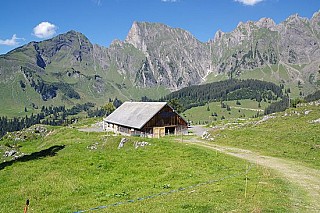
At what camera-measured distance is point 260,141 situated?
171 feet

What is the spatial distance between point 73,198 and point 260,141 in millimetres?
38305

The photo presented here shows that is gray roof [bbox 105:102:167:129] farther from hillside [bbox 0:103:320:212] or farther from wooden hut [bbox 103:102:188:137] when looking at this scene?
Result: hillside [bbox 0:103:320:212]

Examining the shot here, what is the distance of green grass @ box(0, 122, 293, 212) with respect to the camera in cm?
1931

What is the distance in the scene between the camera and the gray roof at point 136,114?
87.9 meters

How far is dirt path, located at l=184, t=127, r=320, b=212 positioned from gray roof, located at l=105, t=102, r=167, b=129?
44672 millimetres

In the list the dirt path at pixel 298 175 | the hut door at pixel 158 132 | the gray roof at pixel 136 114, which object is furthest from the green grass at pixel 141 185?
the hut door at pixel 158 132

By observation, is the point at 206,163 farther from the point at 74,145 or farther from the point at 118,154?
the point at 74,145

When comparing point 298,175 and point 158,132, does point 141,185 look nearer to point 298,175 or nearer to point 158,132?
point 298,175

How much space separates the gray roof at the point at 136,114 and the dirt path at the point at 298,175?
44672 mm

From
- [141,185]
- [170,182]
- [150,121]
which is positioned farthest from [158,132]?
[141,185]

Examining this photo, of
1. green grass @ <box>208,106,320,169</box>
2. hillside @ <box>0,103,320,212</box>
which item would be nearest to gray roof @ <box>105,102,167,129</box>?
green grass @ <box>208,106,320,169</box>

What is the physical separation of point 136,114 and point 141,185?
69.2m

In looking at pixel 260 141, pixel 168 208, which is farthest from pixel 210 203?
pixel 260 141

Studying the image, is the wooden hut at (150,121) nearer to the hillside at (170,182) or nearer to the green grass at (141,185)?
the hillside at (170,182)
